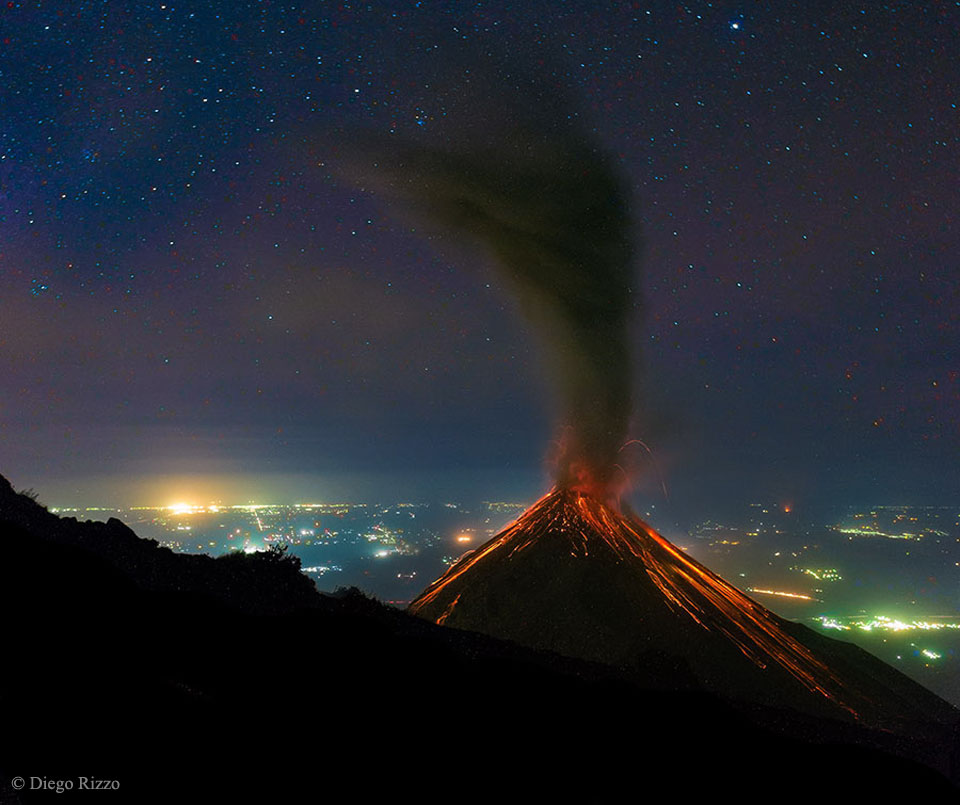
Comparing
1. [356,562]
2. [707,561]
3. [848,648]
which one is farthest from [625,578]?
[707,561]

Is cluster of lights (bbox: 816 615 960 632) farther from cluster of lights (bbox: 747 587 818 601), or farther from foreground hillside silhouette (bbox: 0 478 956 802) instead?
foreground hillside silhouette (bbox: 0 478 956 802)

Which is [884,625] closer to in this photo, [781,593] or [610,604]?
[781,593]

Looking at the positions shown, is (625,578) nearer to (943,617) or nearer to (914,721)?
(914,721)

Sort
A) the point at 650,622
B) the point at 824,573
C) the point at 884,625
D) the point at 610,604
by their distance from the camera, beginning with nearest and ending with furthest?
the point at 650,622
the point at 610,604
the point at 884,625
the point at 824,573

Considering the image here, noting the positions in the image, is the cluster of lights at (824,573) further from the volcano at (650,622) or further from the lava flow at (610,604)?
the lava flow at (610,604)

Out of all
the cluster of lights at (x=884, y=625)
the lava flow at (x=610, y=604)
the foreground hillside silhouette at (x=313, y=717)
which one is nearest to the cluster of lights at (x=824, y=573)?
the cluster of lights at (x=884, y=625)

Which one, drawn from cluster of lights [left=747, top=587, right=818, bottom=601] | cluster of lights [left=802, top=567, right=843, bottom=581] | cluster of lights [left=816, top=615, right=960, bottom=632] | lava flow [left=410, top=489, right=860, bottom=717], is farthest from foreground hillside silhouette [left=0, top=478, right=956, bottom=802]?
cluster of lights [left=802, top=567, right=843, bottom=581]

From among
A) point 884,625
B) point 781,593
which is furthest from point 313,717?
point 781,593
